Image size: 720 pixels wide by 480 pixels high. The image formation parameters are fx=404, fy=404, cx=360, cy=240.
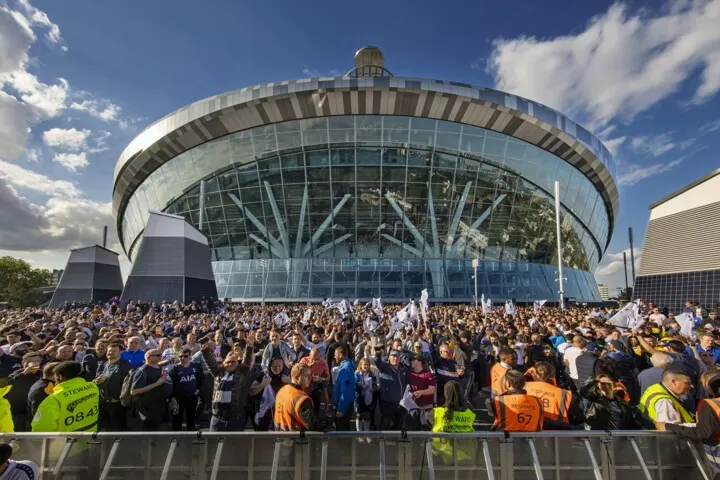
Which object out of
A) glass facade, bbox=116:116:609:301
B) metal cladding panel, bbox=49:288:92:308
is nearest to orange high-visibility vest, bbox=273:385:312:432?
glass facade, bbox=116:116:609:301

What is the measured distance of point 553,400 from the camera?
14.9ft

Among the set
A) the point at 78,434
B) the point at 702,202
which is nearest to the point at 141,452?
the point at 78,434

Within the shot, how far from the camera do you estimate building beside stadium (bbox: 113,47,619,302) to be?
3778cm

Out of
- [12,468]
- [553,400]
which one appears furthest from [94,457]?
[553,400]

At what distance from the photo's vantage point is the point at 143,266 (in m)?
25.1

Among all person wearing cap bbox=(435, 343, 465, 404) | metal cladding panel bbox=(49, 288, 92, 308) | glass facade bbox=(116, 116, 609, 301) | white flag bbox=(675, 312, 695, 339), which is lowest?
person wearing cap bbox=(435, 343, 465, 404)

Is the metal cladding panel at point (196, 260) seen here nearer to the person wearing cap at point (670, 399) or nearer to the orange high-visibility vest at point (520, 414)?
the orange high-visibility vest at point (520, 414)

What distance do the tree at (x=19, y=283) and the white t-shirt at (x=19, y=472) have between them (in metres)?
77.6

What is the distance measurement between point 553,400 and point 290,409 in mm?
2907

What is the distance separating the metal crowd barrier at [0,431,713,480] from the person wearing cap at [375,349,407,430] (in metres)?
2.45

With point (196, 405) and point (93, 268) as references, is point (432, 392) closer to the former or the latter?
point (196, 405)

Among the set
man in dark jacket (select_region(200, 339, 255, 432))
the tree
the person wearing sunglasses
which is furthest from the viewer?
the tree

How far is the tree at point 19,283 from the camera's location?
6384 centimetres

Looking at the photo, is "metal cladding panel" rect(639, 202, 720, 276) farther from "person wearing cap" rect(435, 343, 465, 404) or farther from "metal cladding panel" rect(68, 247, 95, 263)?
"metal cladding panel" rect(68, 247, 95, 263)
